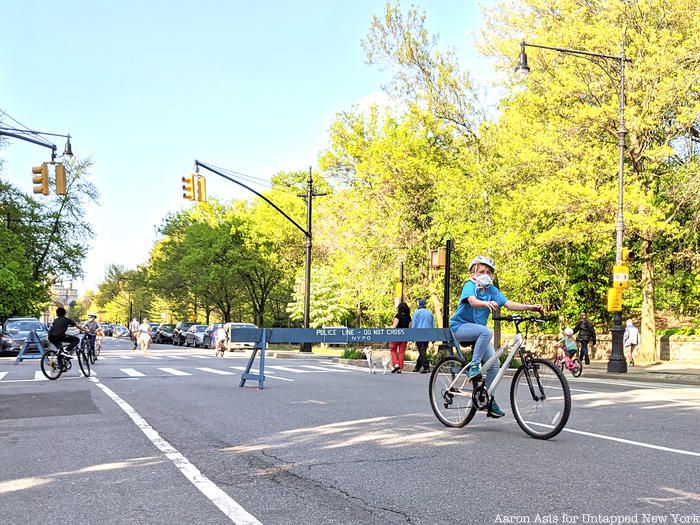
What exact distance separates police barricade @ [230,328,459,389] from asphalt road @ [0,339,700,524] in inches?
87.7

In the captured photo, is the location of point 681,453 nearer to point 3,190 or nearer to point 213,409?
point 213,409

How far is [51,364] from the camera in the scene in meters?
16.6

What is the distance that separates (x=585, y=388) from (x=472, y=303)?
27.0 ft

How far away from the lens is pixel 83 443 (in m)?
7.52

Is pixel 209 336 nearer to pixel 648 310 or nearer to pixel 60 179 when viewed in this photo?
pixel 60 179

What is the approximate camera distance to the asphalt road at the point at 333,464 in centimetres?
474

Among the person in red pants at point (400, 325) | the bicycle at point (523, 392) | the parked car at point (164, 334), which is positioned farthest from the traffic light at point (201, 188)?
the parked car at point (164, 334)

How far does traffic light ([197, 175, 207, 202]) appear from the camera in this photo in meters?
24.1

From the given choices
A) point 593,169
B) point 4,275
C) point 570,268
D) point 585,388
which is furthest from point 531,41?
point 4,275

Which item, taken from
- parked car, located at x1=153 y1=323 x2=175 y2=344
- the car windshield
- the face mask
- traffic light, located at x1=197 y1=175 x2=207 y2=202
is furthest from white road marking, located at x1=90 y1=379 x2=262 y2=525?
parked car, located at x1=153 y1=323 x2=175 y2=344

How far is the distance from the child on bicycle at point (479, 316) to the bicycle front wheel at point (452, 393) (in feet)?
0.84

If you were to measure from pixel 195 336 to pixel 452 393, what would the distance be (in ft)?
140

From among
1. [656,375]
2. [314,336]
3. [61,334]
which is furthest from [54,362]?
[656,375]

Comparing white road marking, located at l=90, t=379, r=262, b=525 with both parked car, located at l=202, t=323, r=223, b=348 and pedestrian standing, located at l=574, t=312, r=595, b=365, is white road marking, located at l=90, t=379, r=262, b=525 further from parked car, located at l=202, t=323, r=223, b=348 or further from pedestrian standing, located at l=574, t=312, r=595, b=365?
parked car, located at l=202, t=323, r=223, b=348
